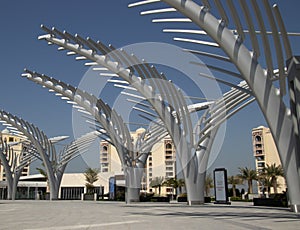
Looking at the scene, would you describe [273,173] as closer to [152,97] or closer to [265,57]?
[152,97]

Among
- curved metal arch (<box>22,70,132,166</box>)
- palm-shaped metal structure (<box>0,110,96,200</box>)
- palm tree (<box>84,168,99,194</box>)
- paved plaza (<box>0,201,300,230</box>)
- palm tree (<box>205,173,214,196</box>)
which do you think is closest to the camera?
paved plaza (<box>0,201,300,230</box>)

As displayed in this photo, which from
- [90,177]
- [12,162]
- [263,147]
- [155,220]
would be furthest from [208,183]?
[155,220]

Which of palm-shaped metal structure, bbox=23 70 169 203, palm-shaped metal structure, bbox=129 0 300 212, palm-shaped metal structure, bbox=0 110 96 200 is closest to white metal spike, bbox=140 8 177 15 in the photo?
palm-shaped metal structure, bbox=129 0 300 212

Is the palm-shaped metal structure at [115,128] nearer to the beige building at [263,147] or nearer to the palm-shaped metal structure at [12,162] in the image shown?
the palm-shaped metal structure at [12,162]

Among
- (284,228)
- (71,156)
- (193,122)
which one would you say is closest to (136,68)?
(193,122)

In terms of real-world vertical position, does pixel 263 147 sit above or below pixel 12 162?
above

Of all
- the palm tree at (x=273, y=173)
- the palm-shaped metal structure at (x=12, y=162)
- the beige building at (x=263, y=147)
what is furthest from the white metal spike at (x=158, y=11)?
the beige building at (x=263, y=147)

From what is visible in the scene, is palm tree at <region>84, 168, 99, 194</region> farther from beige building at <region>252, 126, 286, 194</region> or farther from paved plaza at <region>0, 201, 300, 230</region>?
paved plaza at <region>0, 201, 300, 230</region>

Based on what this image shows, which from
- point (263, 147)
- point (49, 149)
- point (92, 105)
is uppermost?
point (263, 147)

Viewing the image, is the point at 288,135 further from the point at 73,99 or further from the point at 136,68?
the point at 73,99

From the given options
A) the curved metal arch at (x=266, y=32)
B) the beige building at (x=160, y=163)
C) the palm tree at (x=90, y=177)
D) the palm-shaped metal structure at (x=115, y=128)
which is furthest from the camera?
the beige building at (x=160, y=163)

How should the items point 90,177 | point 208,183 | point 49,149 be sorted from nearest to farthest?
point 49,149, point 208,183, point 90,177

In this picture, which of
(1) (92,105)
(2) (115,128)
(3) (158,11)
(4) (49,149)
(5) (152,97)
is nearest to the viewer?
(3) (158,11)

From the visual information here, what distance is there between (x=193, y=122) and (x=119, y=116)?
7.19 m
